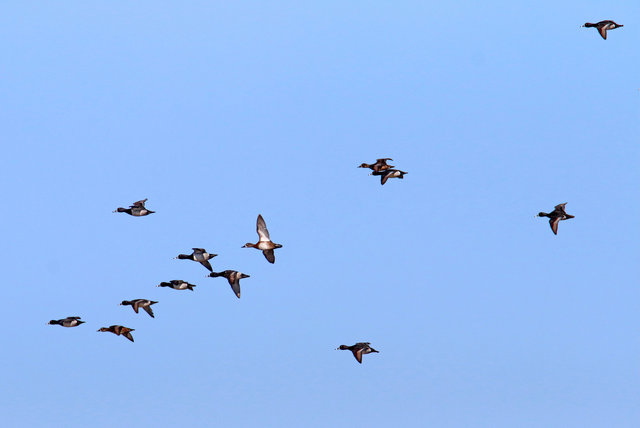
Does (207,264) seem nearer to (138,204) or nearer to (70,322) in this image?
(138,204)

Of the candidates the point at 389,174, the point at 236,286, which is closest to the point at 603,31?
the point at 389,174

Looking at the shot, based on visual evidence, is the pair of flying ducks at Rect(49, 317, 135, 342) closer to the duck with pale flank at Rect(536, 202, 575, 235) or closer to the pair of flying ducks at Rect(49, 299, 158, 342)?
the pair of flying ducks at Rect(49, 299, 158, 342)

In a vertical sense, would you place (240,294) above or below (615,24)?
below

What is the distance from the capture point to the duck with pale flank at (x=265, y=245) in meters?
56.8

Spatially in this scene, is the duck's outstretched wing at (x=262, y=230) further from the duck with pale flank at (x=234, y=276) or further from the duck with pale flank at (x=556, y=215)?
the duck with pale flank at (x=556, y=215)

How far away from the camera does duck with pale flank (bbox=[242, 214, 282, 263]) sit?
56.8m

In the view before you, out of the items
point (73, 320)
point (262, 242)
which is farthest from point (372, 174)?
point (73, 320)

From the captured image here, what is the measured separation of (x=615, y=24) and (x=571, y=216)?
12076mm

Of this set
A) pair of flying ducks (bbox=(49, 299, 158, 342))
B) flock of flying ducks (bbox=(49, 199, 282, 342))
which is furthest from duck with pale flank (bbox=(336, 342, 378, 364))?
pair of flying ducks (bbox=(49, 299, 158, 342))

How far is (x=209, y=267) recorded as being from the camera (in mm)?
60969

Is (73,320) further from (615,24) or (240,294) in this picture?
(615,24)

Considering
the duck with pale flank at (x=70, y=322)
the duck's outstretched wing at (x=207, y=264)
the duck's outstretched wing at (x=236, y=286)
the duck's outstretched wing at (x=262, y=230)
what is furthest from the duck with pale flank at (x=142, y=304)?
the duck's outstretched wing at (x=262, y=230)

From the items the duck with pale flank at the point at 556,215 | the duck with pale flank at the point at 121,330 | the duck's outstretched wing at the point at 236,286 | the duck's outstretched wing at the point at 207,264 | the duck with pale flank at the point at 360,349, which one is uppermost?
the duck with pale flank at the point at 556,215

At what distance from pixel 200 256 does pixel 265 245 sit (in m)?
5.61
